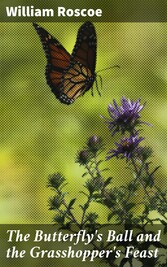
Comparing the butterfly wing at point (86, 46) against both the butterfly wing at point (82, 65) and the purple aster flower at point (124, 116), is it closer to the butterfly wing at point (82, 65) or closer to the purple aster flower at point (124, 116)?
the butterfly wing at point (82, 65)

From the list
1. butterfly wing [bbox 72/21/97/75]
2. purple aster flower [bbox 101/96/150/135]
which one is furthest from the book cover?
purple aster flower [bbox 101/96/150/135]

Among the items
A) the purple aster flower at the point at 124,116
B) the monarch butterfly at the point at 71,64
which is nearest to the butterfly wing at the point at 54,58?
the monarch butterfly at the point at 71,64

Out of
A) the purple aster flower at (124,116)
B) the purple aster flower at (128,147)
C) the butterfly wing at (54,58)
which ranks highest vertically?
the butterfly wing at (54,58)

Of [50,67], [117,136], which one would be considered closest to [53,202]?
[50,67]

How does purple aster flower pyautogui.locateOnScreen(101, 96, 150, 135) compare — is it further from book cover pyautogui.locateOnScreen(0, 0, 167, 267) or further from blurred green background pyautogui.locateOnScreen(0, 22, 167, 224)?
blurred green background pyautogui.locateOnScreen(0, 22, 167, 224)

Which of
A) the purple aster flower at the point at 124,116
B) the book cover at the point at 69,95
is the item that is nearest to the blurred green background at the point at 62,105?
the book cover at the point at 69,95

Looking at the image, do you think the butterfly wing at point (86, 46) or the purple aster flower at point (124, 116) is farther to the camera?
the butterfly wing at point (86, 46)

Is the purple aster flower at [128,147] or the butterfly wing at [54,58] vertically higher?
the butterfly wing at [54,58]
